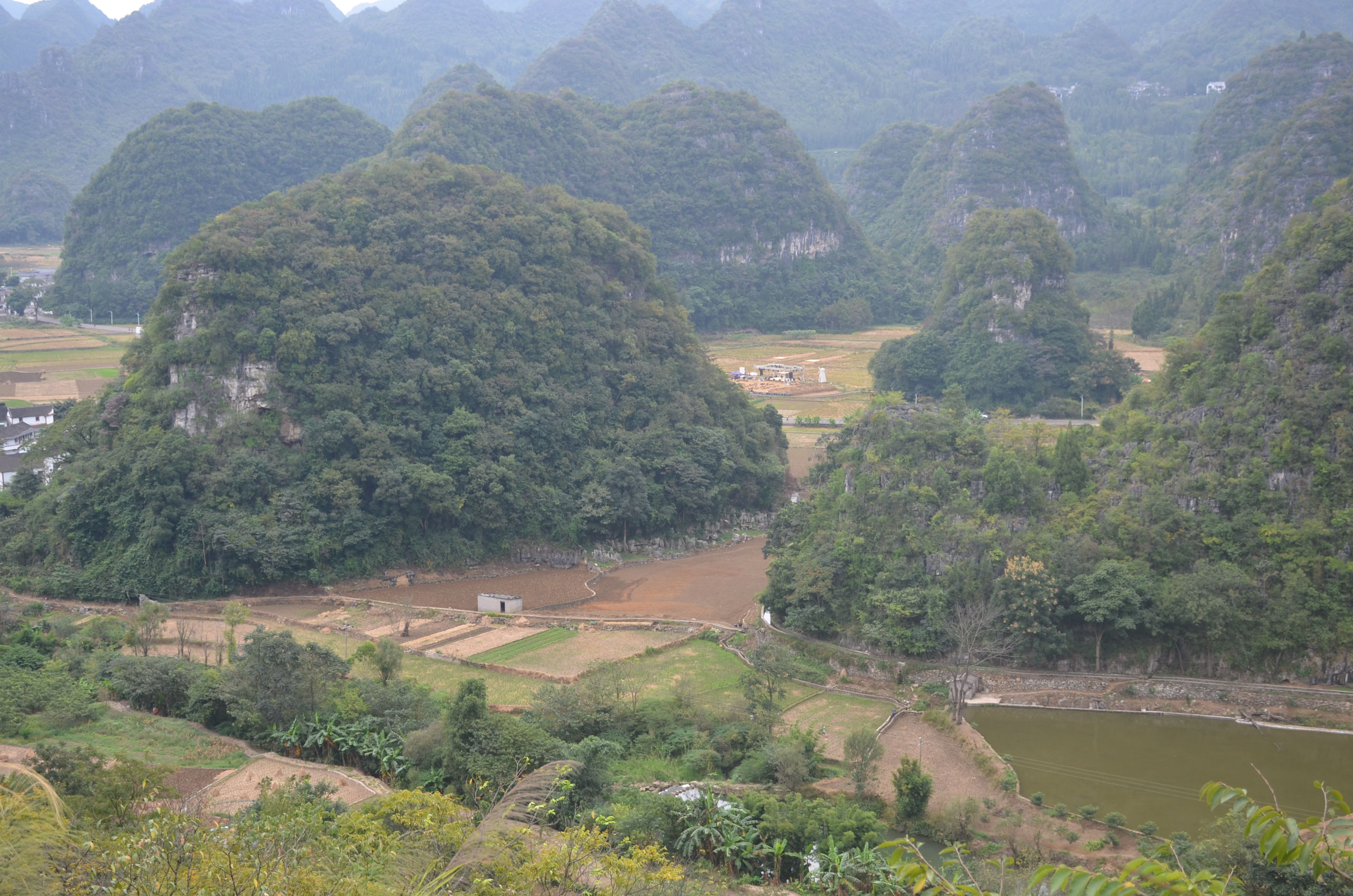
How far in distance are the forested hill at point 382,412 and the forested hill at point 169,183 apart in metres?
41.0

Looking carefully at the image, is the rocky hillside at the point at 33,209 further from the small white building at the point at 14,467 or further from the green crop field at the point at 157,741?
the green crop field at the point at 157,741

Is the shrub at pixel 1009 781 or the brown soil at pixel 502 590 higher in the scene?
the brown soil at pixel 502 590

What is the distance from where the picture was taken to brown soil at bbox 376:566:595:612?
36031 millimetres

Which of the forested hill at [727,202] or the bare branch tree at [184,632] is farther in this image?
the forested hill at [727,202]

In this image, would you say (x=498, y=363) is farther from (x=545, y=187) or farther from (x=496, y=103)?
(x=496, y=103)

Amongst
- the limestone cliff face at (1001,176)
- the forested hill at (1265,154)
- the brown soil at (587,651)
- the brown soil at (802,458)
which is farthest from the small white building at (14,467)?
the limestone cliff face at (1001,176)

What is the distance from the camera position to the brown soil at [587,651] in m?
29.4

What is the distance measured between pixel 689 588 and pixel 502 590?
6614 millimetres

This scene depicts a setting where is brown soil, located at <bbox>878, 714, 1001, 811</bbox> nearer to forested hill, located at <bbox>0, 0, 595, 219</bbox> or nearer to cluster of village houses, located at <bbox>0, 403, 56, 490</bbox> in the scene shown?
cluster of village houses, located at <bbox>0, 403, 56, 490</bbox>

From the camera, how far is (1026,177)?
106m

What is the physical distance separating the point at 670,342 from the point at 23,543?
26.9 meters

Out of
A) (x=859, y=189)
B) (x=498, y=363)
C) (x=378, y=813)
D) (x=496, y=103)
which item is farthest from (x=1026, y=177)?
(x=378, y=813)

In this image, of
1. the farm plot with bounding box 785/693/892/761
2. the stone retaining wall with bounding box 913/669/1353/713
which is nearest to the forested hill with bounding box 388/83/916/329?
the farm plot with bounding box 785/693/892/761

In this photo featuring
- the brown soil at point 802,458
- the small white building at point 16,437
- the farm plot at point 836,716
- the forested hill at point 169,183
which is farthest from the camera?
the forested hill at point 169,183
